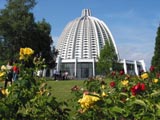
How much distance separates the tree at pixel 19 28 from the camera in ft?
155

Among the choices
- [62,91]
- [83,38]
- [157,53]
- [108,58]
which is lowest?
[62,91]

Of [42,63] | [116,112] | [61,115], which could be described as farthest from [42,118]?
[42,63]

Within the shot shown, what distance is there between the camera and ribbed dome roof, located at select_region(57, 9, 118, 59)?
156750 mm

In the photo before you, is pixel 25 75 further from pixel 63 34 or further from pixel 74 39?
pixel 63 34

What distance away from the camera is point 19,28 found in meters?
46.9

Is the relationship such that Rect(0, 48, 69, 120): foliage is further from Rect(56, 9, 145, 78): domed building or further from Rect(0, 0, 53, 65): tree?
Rect(56, 9, 145, 78): domed building

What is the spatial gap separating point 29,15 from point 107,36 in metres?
119

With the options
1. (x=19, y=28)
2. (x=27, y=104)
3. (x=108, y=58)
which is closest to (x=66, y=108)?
(x=27, y=104)

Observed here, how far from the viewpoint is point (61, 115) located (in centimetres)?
367

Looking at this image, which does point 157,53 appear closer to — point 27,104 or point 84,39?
point 27,104

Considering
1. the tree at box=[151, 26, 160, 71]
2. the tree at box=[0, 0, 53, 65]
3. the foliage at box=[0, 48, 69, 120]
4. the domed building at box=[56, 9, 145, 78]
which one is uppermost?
the domed building at box=[56, 9, 145, 78]

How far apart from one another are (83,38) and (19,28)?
115 m

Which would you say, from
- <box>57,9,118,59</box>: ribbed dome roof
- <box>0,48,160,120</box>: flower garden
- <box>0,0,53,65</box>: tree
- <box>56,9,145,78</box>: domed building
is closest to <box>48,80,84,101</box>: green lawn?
<box>0,48,160,120</box>: flower garden

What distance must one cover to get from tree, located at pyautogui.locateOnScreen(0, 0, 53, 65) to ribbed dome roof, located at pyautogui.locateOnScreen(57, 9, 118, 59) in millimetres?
102173
